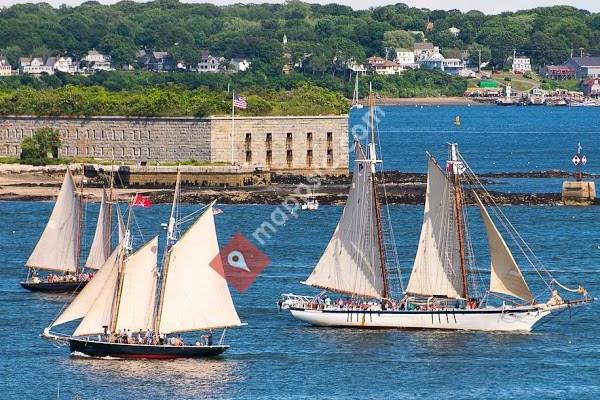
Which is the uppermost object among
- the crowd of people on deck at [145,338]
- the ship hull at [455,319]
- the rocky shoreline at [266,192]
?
the crowd of people on deck at [145,338]

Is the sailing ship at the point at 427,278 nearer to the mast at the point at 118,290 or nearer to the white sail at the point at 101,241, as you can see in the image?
the mast at the point at 118,290

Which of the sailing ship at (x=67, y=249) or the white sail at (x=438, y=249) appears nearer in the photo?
the white sail at (x=438, y=249)

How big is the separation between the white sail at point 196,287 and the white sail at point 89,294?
1.94 meters

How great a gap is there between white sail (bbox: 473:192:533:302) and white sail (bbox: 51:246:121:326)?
14.7 meters

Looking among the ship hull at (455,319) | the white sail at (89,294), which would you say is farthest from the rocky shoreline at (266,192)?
the white sail at (89,294)

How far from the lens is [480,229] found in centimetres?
11075

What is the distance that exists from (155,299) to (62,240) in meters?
18.9

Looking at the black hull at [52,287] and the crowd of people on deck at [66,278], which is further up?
the crowd of people on deck at [66,278]

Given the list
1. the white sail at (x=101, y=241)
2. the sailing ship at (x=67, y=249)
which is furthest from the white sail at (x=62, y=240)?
the white sail at (x=101, y=241)

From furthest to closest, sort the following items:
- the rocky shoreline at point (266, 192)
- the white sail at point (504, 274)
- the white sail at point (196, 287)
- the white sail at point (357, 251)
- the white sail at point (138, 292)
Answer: the rocky shoreline at point (266, 192) → the white sail at point (357, 251) → the white sail at point (504, 274) → the white sail at point (196, 287) → the white sail at point (138, 292)

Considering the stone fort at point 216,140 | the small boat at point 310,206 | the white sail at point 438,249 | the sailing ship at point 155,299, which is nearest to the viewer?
the sailing ship at point 155,299

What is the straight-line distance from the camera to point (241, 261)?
95.1m

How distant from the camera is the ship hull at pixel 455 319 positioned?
70.9m

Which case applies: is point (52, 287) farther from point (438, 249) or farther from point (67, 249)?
point (438, 249)
